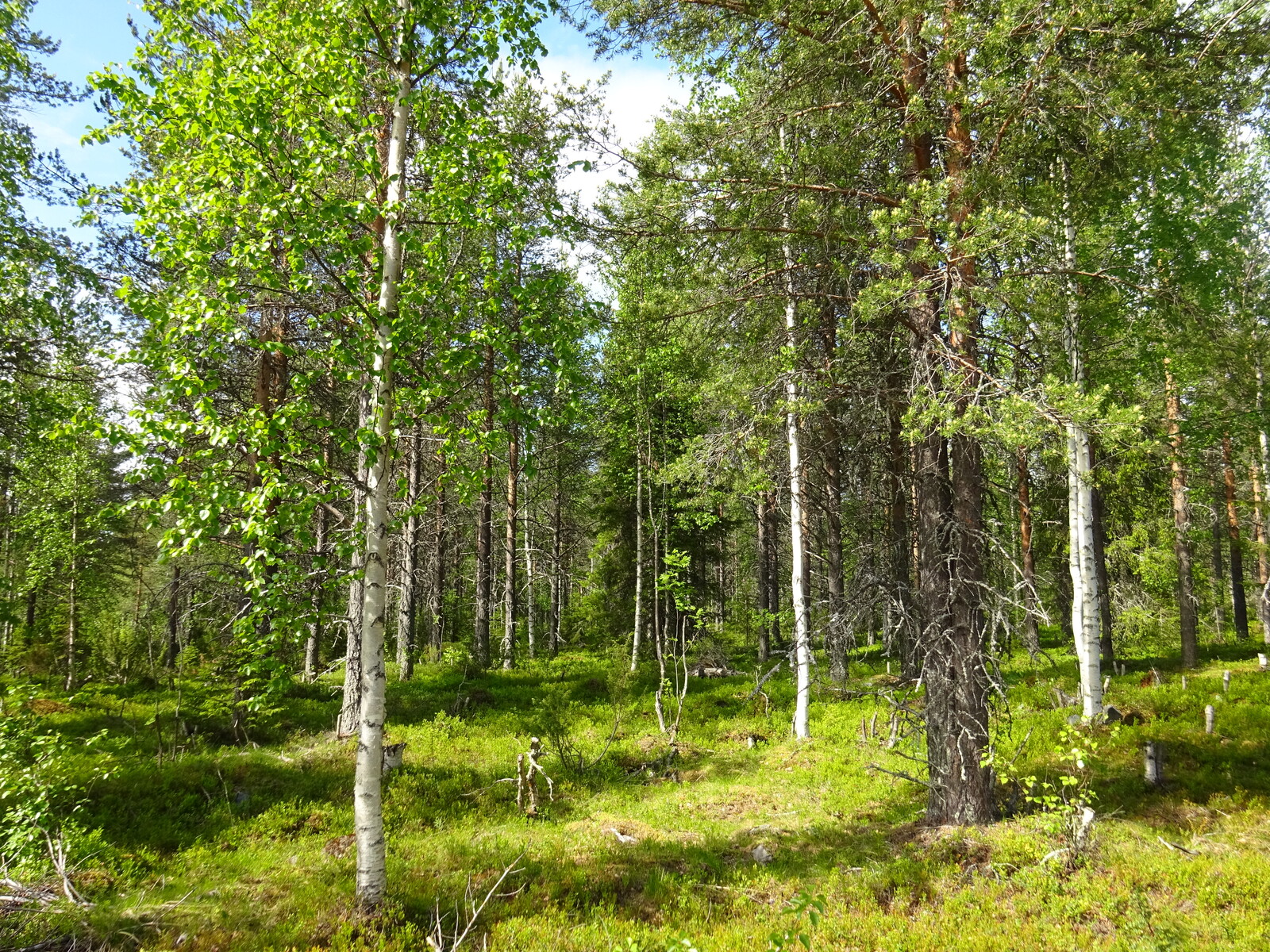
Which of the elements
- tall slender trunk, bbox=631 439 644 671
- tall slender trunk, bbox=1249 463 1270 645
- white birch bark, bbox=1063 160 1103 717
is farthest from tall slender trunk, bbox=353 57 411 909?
tall slender trunk, bbox=1249 463 1270 645

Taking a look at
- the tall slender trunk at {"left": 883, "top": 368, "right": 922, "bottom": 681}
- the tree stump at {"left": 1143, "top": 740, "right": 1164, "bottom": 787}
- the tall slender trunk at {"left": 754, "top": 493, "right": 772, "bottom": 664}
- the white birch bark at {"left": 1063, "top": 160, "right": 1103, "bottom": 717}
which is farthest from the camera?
the tall slender trunk at {"left": 754, "top": 493, "right": 772, "bottom": 664}

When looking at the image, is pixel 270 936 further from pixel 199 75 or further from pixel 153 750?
pixel 199 75

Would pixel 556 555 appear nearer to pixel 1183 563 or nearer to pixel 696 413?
pixel 696 413

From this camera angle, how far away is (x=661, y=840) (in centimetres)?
792

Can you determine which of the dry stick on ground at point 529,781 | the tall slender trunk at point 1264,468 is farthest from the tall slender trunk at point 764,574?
the tall slender trunk at point 1264,468

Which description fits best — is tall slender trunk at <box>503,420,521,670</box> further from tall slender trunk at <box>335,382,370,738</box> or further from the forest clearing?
tall slender trunk at <box>335,382,370,738</box>

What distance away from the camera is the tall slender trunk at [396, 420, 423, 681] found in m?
12.6

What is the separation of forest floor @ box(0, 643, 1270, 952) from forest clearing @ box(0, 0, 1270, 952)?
0.06 meters

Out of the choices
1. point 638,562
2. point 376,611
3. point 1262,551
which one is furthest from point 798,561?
point 1262,551

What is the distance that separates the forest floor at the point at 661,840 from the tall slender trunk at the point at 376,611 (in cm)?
55

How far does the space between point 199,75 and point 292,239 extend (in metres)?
1.45

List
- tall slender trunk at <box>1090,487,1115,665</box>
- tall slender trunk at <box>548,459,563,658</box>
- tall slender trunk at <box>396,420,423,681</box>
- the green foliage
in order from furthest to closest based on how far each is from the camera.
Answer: tall slender trunk at <box>548,459,563,658</box>, tall slender trunk at <box>1090,487,1115,665</box>, tall slender trunk at <box>396,420,423,681</box>, the green foliage

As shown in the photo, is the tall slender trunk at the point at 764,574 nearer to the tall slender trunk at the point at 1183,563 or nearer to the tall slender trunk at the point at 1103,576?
the tall slender trunk at the point at 1103,576

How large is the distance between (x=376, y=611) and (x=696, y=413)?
8163mm
